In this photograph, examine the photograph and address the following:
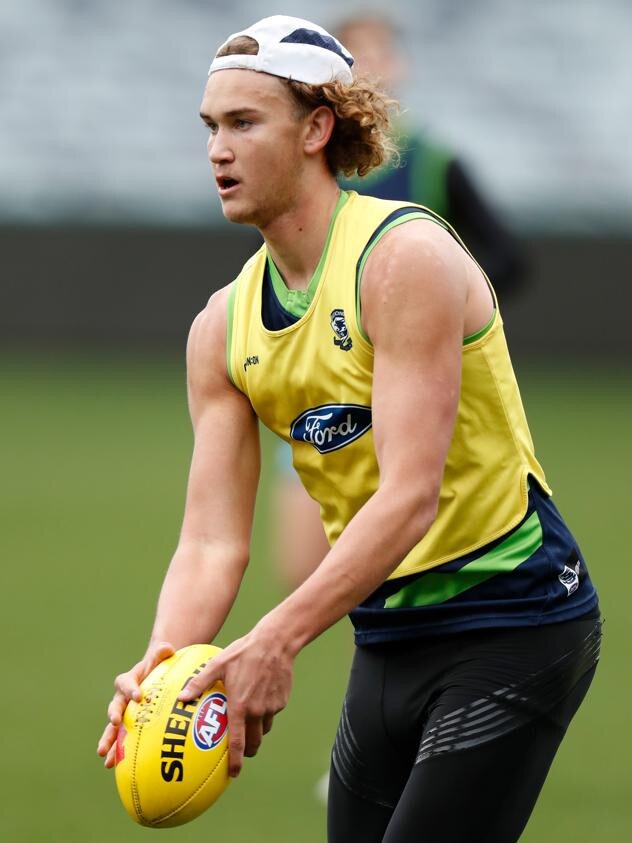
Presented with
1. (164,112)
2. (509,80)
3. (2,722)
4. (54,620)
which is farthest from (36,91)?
(2,722)

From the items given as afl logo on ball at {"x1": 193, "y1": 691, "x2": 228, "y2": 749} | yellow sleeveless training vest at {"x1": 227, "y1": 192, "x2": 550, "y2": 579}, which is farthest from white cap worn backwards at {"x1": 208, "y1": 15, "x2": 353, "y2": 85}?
afl logo on ball at {"x1": 193, "y1": 691, "x2": 228, "y2": 749}

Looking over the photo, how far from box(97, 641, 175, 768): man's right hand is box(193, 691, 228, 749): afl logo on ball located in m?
0.17

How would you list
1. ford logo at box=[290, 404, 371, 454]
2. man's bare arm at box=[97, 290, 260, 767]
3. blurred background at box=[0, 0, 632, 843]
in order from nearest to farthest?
ford logo at box=[290, 404, 371, 454], man's bare arm at box=[97, 290, 260, 767], blurred background at box=[0, 0, 632, 843]

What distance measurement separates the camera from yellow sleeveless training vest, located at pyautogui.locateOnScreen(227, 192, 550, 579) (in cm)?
358

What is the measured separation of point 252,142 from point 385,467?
2.70 feet

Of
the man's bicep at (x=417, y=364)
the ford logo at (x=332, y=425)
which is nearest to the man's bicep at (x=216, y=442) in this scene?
the ford logo at (x=332, y=425)

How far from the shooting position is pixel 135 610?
29.2 feet

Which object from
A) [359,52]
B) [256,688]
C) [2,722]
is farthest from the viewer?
[2,722]

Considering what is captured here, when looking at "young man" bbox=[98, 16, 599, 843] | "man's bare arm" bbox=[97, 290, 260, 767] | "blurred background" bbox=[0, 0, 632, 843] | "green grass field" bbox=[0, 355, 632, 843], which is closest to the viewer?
"young man" bbox=[98, 16, 599, 843]

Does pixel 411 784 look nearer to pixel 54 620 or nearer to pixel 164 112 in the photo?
pixel 54 620

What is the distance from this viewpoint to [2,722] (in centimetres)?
695

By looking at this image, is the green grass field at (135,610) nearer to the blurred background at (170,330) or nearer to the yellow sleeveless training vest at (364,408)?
the blurred background at (170,330)

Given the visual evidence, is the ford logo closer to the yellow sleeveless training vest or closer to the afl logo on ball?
the yellow sleeveless training vest

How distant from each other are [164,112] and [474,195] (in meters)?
18.8
